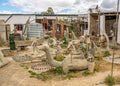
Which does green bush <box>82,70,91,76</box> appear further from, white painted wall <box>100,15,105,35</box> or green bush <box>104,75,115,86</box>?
white painted wall <box>100,15,105,35</box>

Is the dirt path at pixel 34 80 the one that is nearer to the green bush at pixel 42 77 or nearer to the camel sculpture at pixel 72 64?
the green bush at pixel 42 77

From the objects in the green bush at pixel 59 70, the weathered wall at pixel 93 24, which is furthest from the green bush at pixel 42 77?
the weathered wall at pixel 93 24

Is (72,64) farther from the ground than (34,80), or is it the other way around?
(72,64)

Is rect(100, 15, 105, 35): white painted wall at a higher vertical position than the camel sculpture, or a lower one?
higher

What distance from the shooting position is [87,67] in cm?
1135

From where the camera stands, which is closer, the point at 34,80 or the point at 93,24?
the point at 34,80

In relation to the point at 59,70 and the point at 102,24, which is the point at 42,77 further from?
the point at 102,24

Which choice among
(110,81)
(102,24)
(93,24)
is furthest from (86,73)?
(93,24)

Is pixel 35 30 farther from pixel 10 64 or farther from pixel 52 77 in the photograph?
pixel 52 77

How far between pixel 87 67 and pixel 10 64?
513cm

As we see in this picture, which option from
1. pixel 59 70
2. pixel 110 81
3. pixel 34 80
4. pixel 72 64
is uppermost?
pixel 72 64

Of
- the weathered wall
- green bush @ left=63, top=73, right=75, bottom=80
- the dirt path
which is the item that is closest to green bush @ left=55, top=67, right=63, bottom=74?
green bush @ left=63, top=73, right=75, bottom=80

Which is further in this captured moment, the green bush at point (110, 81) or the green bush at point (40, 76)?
the green bush at point (40, 76)

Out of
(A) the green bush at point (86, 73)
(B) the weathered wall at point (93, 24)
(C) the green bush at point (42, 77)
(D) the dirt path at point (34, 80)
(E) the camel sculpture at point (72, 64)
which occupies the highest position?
(B) the weathered wall at point (93, 24)
